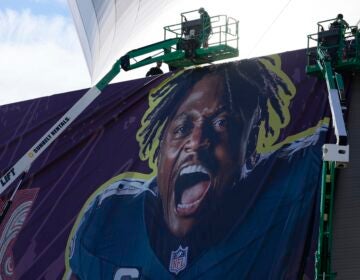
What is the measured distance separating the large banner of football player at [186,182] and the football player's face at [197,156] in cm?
3

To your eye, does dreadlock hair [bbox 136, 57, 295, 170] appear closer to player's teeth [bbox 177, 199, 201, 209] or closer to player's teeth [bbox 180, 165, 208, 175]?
player's teeth [bbox 180, 165, 208, 175]

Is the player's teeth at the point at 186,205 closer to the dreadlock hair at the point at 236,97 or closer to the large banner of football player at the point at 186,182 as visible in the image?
the large banner of football player at the point at 186,182

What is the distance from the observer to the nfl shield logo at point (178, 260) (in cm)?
1645

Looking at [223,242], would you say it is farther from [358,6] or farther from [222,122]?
[358,6]

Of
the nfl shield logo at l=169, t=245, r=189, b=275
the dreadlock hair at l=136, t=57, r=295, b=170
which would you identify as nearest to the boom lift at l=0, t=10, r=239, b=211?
the dreadlock hair at l=136, t=57, r=295, b=170

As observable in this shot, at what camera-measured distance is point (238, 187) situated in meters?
16.4

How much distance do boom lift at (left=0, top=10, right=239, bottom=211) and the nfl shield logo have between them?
3.72 metres

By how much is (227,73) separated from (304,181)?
3.55 metres

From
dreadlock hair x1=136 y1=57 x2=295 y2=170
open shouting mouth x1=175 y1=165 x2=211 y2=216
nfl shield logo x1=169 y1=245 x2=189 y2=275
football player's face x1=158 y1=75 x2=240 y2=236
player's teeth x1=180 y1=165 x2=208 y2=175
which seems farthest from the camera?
player's teeth x1=180 y1=165 x2=208 y2=175

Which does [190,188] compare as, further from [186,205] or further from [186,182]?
[186,205]

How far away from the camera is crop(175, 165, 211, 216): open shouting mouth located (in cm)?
1700

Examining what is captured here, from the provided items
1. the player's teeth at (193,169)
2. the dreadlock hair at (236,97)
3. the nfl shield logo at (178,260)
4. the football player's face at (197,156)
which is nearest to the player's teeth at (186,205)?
the football player's face at (197,156)

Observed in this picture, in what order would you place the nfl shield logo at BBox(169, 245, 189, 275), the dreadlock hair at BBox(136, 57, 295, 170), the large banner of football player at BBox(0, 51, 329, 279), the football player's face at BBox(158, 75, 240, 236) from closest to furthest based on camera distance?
the large banner of football player at BBox(0, 51, 329, 279)
the nfl shield logo at BBox(169, 245, 189, 275)
the dreadlock hair at BBox(136, 57, 295, 170)
the football player's face at BBox(158, 75, 240, 236)

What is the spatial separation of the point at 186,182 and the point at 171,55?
322cm
